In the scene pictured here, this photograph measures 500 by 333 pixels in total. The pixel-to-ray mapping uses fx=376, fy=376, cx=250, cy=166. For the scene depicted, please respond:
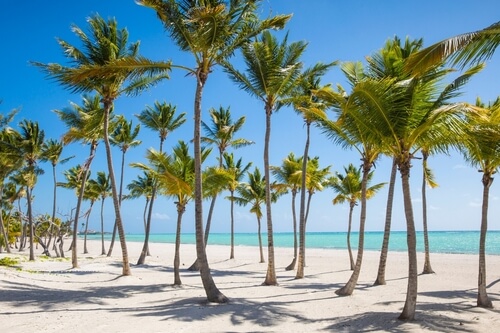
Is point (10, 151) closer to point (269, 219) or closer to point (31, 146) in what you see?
point (31, 146)

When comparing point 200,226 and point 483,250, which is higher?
point 200,226

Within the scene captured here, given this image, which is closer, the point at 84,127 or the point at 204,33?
the point at 204,33

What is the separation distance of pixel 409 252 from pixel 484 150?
146 inches

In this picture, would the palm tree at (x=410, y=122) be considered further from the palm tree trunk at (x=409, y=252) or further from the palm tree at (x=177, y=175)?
the palm tree at (x=177, y=175)

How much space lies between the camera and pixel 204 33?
10.2 metres

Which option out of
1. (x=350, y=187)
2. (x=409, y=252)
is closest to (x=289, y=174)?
(x=350, y=187)

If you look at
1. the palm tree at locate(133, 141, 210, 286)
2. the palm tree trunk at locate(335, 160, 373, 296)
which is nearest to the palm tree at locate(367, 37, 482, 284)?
the palm tree trunk at locate(335, 160, 373, 296)

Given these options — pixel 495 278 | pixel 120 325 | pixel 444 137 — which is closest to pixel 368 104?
pixel 444 137

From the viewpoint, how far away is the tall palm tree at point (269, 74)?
13.9m

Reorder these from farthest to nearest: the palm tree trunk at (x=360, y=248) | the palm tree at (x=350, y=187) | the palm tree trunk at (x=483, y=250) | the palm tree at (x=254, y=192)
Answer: the palm tree at (x=254, y=192) < the palm tree at (x=350, y=187) < the palm tree trunk at (x=360, y=248) < the palm tree trunk at (x=483, y=250)

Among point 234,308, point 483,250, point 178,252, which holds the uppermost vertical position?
point 483,250

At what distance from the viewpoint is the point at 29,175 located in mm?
25812

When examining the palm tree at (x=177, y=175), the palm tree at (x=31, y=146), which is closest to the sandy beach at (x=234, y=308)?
the palm tree at (x=177, y=175)

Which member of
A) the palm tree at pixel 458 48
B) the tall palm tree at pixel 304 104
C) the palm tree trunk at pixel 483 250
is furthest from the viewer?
the tall palm tree at pixel 304 104
